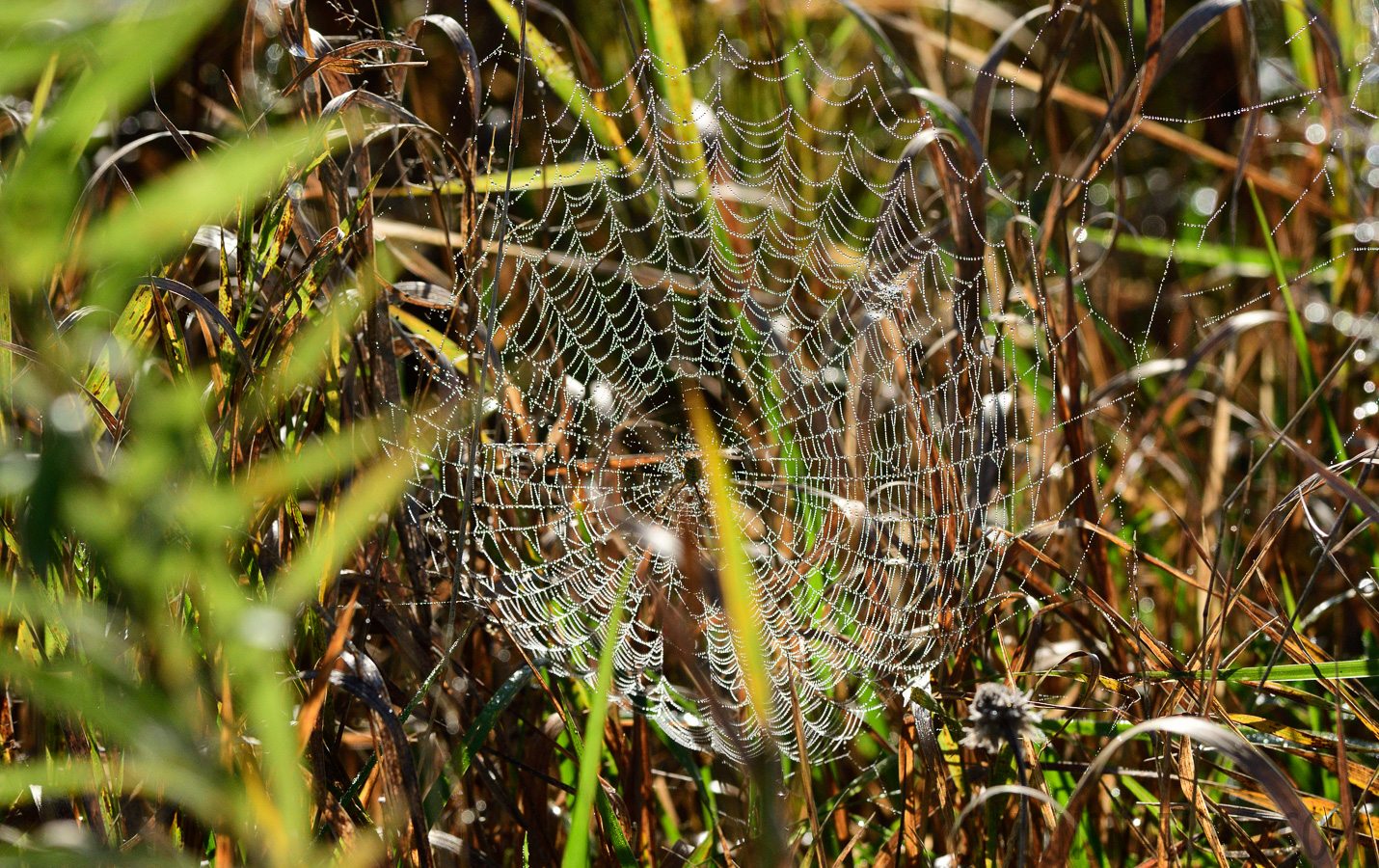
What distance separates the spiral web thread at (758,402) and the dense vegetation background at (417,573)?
0.11 m

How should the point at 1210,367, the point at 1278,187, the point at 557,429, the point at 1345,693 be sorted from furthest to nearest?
the point at 1278,187 < the point at 1210,367 < the point at 557,429 < the point at 1345,693

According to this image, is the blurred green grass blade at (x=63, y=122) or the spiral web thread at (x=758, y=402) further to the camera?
the spiral web thread at (x=758, y=402)

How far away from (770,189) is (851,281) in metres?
0.34

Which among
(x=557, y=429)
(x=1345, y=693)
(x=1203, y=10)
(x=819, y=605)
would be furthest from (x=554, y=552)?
(x=1203, y=10)

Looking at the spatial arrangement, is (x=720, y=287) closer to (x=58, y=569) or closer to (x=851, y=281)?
(x=851, y=281)

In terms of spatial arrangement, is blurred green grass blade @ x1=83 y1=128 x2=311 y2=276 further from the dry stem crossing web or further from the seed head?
the seed head

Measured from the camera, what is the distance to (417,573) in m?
1.56

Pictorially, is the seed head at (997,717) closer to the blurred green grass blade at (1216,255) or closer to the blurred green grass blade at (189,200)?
the blurred green grass blade at (189,200)

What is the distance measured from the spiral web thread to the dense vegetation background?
111 mm

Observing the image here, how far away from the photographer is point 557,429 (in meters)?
1.81

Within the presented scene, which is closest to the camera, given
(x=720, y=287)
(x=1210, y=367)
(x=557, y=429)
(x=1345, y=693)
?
(x=1345, y=693)

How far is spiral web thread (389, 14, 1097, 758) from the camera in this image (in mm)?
1686

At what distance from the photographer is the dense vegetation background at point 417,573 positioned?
0.53 m

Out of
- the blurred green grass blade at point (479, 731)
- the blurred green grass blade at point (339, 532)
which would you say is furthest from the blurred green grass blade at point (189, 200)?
the blurred green grass blade at point (479, 731)
